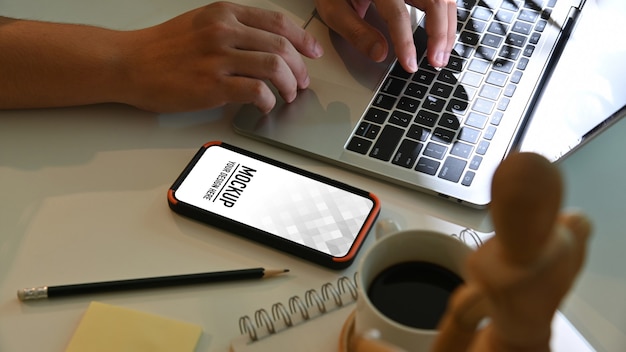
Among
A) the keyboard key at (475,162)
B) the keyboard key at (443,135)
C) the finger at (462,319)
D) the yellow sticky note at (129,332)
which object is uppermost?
the finger at (462,319)

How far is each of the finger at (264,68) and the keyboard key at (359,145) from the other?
94 millimetres

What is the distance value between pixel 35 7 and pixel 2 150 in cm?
26

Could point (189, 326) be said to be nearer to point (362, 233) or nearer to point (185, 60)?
point (362, 233)

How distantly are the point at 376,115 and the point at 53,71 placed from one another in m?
0.36

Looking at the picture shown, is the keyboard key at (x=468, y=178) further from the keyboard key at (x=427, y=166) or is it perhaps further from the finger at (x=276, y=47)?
the finger at (x=276, y=47)

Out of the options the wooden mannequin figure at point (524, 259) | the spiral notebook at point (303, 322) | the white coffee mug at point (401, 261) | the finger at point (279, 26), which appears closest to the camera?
the wooden mannequin figure at point (524, 259)

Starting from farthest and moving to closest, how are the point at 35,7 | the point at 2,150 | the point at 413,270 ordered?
the point at 35,7, the point at 2,150, the point at 413,270

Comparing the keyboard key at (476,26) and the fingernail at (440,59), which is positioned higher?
the keyboard key at (476,26)

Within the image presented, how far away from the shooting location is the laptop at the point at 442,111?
734 mm

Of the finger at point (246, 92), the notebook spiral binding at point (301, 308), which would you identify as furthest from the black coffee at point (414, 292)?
the finger at point (246, 92)

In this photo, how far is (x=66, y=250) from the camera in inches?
26.3

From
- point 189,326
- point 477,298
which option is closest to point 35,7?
point 189,326

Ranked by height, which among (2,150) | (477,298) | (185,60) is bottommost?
(2,150)

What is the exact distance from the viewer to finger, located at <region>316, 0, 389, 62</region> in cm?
84
